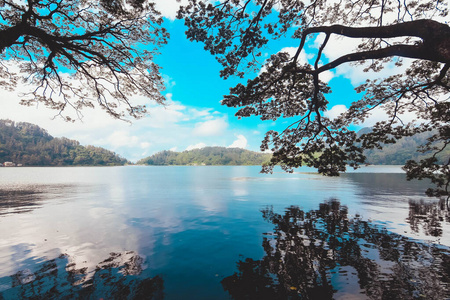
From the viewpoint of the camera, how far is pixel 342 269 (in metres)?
9.13

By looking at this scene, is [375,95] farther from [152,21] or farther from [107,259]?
[107,259]

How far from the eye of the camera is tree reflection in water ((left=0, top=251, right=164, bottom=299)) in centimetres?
703

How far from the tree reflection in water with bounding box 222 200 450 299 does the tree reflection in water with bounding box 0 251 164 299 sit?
3600 millimetres

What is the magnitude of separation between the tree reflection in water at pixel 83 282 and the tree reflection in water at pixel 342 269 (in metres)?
3.60

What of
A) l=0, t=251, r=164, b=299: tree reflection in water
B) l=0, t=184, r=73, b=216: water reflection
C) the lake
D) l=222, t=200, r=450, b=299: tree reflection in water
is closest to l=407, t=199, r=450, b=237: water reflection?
the lake

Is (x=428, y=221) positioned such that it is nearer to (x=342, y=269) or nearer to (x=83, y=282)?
(x=342, y=269)

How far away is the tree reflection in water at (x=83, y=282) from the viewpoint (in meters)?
7.03

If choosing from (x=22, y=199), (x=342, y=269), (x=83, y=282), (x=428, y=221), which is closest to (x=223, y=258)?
(x=342, y=269)

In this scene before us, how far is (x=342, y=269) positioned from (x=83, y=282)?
12.0 metres

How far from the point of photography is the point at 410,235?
571 inches

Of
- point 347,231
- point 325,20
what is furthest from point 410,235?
point 325,20

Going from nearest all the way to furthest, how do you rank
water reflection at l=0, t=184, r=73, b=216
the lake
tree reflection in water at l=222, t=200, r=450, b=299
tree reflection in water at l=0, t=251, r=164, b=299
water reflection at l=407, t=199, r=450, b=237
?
tree reflection in water at l=0, t=251, r=164, b=299
tree reflection in water at l=222, t=200, r=450, b=299
the lake
water reflection at l=407, t=199, r=450, b=237
water reflection at l=0, t=184, r=73, b=216

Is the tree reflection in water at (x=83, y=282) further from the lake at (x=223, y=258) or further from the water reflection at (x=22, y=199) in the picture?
the water reflection at (x=22, y=199)

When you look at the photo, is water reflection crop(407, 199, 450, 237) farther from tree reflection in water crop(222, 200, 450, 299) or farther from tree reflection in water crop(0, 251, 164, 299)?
tree reflection in water crop(0, 251, 164, 299)
